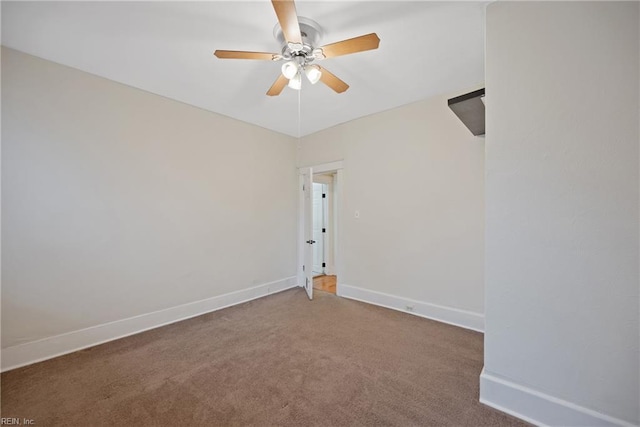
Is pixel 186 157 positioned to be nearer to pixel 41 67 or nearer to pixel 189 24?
pixel 41 67

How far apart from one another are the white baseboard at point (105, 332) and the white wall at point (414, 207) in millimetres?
1808

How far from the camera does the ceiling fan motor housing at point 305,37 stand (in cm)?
186

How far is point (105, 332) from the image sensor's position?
8.44ft

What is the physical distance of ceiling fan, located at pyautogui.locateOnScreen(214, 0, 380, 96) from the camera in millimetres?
1608

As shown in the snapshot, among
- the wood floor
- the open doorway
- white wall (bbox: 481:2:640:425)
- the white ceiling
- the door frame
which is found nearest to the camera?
white wall (bbox: 481:2:640:425)

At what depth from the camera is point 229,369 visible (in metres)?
2.11

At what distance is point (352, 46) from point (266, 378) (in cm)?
256

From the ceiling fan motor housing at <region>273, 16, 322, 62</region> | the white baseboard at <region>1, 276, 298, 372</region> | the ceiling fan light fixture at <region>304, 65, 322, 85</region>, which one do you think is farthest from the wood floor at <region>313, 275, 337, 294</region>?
the ceiling fan motor housing at <region>273, 16, 322, 62</region>

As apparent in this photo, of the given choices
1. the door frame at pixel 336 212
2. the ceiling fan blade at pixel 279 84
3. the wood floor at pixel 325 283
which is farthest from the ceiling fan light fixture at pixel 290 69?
the wood floor at pixel 325 283

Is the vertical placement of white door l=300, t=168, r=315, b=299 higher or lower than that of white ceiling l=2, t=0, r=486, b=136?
lower

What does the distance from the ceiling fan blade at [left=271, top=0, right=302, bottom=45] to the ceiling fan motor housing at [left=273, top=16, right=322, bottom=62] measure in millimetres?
173

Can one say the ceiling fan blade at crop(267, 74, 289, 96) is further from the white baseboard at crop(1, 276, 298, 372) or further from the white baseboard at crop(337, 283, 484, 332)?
the white baseboard at crop(337, 283, 484, 332)

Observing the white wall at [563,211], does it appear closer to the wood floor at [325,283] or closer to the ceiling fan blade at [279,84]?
the ceiling fan blade at [279,84]

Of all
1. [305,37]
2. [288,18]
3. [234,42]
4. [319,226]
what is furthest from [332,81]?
[319,226]
